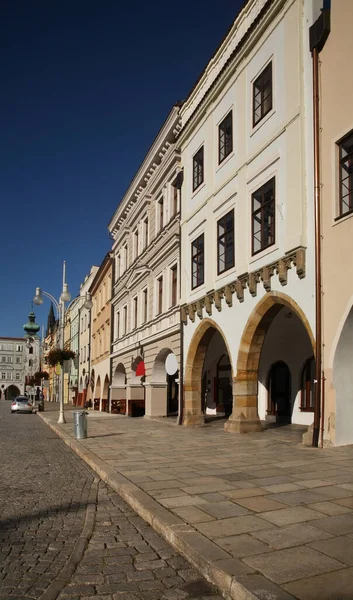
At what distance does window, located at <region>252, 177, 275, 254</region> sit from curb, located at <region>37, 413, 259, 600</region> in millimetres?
8665

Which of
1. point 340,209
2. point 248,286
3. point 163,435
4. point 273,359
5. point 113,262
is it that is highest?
point 113,262

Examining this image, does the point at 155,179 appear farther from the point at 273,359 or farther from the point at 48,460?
the point at 48,460

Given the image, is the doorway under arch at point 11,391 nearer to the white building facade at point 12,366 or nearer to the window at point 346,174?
the white building facade at point 12,366

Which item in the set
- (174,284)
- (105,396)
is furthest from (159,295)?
(105,396)

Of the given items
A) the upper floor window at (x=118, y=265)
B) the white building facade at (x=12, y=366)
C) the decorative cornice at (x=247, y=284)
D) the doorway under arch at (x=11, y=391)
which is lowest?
the doorway under arch at (x=11, y=391)


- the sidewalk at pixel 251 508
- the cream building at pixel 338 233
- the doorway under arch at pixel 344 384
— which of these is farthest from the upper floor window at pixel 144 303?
the doorway under arch at pixel 344 384

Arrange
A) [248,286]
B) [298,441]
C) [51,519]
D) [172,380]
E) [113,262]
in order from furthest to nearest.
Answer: [113,262], [172,380], [248,286], [298,441], [51,519]

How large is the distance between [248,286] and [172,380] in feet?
50.2

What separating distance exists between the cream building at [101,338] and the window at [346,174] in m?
28.3

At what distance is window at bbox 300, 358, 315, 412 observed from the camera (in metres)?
18.3

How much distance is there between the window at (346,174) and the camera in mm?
12039

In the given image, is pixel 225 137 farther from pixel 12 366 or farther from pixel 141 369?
pixel 12 366

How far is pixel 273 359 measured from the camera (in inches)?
803

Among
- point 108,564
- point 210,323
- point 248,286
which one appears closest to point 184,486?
point 108,564
